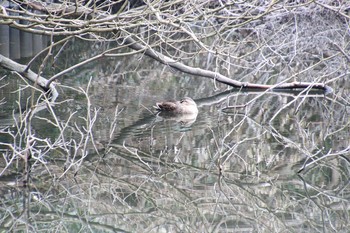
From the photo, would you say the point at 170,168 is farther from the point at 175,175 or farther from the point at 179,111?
the point at 179,111

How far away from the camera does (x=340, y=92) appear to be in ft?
46.6

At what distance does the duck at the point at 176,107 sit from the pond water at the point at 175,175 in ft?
0.64

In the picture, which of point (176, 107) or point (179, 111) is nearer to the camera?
point (179, 111)

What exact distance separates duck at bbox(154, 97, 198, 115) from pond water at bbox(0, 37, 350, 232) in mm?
196

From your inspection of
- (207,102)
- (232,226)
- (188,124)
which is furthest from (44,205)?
(207,102)

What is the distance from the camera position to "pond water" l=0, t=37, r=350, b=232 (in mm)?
7262

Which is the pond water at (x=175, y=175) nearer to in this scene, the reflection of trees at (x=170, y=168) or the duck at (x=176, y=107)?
the reflection of trees at (x=170, y=168)

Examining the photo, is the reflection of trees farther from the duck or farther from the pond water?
the duck

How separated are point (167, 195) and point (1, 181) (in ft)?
5.76

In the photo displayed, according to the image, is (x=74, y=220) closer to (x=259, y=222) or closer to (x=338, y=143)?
(x=259, y=222)

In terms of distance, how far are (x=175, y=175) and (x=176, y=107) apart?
3625 millimetres

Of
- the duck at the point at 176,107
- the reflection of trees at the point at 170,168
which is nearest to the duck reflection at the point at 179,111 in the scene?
the duck at the point at 176,107

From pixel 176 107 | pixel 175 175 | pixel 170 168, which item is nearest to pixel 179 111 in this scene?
pixel 176 107

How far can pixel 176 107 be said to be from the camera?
12.2m
